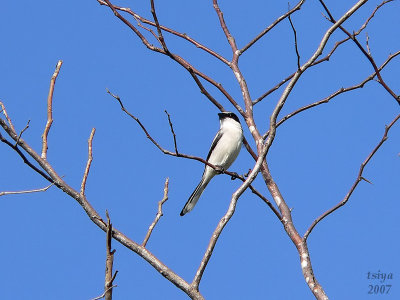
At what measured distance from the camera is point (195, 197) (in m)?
7.11

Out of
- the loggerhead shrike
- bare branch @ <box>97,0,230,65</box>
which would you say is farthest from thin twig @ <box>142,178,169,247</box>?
the loggerhead shrike

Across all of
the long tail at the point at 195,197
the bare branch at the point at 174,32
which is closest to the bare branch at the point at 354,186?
the bare branch at the point at 174,32

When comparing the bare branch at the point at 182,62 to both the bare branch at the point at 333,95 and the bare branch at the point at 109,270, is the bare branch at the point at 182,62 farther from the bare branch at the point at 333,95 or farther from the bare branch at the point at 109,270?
the bare branch at the point at 109,270

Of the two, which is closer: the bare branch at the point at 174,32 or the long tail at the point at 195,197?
the bare branch at the point at 174,32

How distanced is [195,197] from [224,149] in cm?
70

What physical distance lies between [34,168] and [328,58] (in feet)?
7.88

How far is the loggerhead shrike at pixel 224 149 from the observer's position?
23.7 ft

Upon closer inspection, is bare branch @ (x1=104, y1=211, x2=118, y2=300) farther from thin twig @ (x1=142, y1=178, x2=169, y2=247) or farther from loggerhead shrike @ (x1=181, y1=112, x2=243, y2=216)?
loggerhead shrike @ (x1=181, y1=112, x2=243, y2=216)

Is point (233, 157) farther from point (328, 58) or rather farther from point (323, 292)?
point (323, 292)

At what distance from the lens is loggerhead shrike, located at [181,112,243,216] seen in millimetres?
7223

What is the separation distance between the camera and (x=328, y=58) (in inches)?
187

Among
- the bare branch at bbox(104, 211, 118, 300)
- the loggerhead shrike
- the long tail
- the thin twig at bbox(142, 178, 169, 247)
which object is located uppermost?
the loggerhead shrike

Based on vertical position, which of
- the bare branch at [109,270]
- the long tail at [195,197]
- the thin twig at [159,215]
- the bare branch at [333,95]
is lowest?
the bare branch at [109,270]

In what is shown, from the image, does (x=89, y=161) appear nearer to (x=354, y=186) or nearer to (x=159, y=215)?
(x=159, y=215)
